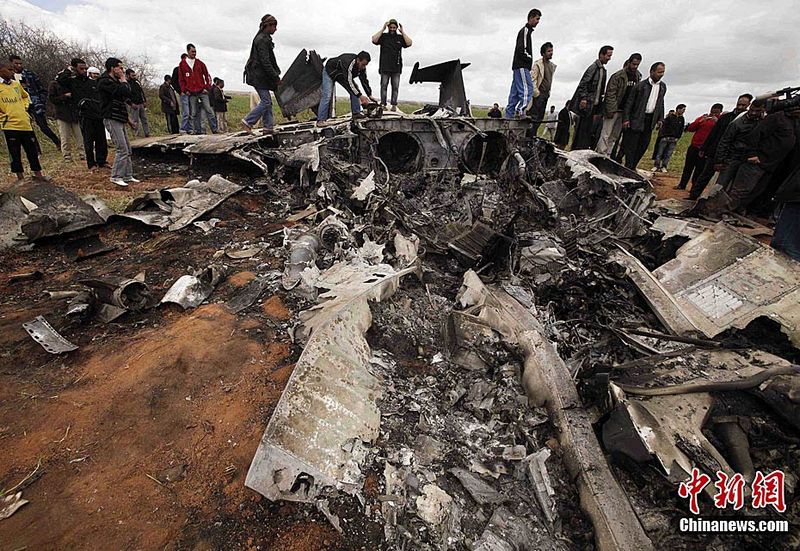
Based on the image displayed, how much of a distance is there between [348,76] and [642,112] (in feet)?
18.7

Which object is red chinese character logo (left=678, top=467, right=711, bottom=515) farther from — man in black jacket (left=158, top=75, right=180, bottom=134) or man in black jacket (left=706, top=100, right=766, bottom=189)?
man in black jacket (left=158, top=75, right=180, bottom=134)

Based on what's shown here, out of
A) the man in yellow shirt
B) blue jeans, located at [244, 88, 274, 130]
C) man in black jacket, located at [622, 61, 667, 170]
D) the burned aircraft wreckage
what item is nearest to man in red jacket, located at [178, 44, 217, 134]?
blue jeans, located at [244, 88, 274, 130]

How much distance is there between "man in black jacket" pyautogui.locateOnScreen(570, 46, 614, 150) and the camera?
736 cm

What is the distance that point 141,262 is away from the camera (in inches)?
155

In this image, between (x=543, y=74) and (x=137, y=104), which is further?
(x=137, y=104)

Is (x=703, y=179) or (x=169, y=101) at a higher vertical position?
(x=169, y=101)

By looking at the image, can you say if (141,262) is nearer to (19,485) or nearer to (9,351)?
(9,351)

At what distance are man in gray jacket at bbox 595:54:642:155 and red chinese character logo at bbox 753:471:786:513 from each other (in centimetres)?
732

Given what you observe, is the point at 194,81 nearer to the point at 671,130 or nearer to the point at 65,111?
the point at 65,111

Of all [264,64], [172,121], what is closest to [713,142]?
[264,64]

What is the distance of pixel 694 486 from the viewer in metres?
1.71

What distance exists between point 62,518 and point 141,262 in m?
2.86

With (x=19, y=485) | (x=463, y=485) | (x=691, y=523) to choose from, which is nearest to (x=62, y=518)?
(x=19, y=485)

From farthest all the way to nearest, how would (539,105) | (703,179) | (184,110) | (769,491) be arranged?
(184,110), (539,105), (703,179), (769,491)
